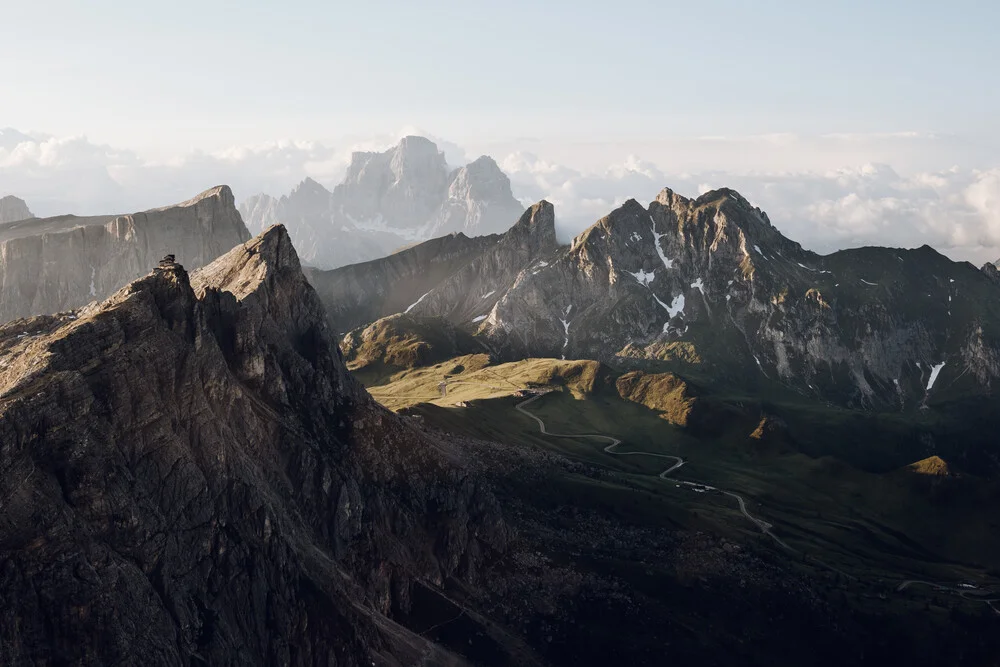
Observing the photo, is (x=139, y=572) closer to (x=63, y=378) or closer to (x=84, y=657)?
(x=84, y=657)

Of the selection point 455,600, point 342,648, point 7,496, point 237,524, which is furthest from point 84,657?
point 455,600

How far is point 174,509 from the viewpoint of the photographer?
449 feet

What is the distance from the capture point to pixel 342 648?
150 m

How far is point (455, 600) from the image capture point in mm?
196875

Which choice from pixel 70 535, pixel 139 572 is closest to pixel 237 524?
pixel 139 572

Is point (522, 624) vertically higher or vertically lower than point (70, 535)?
lower

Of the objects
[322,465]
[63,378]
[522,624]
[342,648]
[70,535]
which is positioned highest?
[63,378]

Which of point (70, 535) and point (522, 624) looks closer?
point (70, 535)

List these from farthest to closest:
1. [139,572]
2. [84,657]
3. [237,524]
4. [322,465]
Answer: [322,465] < [237,524] < [139,572] < [84,657]

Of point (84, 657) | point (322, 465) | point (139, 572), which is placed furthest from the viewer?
point (322, 465)

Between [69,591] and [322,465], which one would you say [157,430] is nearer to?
[69,591]

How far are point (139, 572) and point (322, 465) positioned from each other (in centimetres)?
6616

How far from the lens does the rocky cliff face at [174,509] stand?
366 ft

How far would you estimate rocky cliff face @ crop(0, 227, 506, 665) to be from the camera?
111562 millimetres
